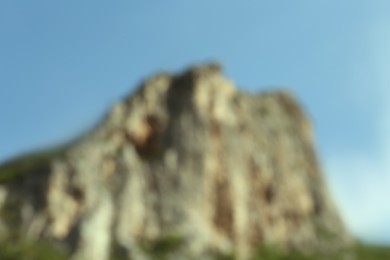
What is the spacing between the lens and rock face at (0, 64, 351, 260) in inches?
4085

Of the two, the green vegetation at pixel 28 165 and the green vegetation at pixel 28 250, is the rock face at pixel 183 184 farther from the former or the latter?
the green vegetation at pixel 28 250

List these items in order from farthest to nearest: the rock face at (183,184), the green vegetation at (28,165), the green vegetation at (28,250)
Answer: the green vegetation at (28,165)
the rock face at (183,184)
the green vegetation at (28,250)

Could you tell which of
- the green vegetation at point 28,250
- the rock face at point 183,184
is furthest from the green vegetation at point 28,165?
the green vegetation at point 28,250

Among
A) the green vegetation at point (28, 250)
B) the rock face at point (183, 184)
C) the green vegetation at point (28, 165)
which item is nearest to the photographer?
the green vegetation at point (28, 250)

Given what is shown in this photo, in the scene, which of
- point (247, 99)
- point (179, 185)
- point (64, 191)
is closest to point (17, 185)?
point (64, 191)

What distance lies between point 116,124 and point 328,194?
31313 millimetres

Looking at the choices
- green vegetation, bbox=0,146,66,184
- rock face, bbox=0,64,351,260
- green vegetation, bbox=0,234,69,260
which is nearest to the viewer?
green vegetation, bbox=0,234,69,260

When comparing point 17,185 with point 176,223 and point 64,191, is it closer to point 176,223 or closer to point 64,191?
point 64,191

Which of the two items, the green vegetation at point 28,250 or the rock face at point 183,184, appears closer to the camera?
the green vegetation at point 28,250

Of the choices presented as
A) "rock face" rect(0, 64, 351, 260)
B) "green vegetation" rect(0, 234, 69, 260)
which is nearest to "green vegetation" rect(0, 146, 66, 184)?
"rock face" rect(0, 64, 351, 260)

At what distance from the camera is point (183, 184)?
113 metres

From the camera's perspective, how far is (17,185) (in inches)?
4370

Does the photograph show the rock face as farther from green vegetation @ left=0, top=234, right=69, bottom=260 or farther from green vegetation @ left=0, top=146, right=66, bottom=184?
green vegetation @ left=0, top=234, right=69, bottom=260

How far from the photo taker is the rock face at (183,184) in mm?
103750
